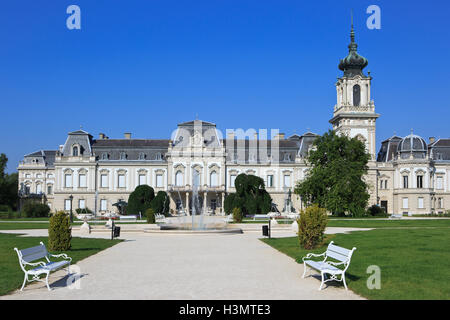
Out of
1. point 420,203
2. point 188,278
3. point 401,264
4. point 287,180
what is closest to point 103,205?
point 287,180

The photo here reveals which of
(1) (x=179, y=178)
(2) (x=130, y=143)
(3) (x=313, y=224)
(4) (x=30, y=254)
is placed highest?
(2) (x=130, y=143)

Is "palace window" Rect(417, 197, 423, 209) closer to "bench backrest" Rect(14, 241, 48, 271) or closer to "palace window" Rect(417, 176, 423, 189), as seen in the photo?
"palace window" Rect(417, 176, 423, 189)

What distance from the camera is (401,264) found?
12148 mm

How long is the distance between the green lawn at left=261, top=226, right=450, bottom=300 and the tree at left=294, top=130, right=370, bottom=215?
24417mm

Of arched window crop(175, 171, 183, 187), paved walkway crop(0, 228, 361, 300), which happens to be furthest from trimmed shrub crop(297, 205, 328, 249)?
arched window crop(175, 171, 183, 187)

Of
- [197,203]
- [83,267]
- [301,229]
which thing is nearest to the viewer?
[83,267]

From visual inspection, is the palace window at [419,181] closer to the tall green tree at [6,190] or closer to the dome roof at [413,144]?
the dome roof at [413,144]

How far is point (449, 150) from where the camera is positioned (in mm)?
60375

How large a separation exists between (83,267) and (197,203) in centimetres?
4432

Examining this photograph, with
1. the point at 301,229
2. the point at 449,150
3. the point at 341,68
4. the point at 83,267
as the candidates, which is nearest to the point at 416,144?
the point at 449,150

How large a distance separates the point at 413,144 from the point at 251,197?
22270 millimetres

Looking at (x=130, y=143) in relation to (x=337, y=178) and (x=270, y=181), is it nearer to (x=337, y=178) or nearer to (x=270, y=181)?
(x=270, y=181)

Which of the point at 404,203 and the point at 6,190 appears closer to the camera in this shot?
the point at 404,203
